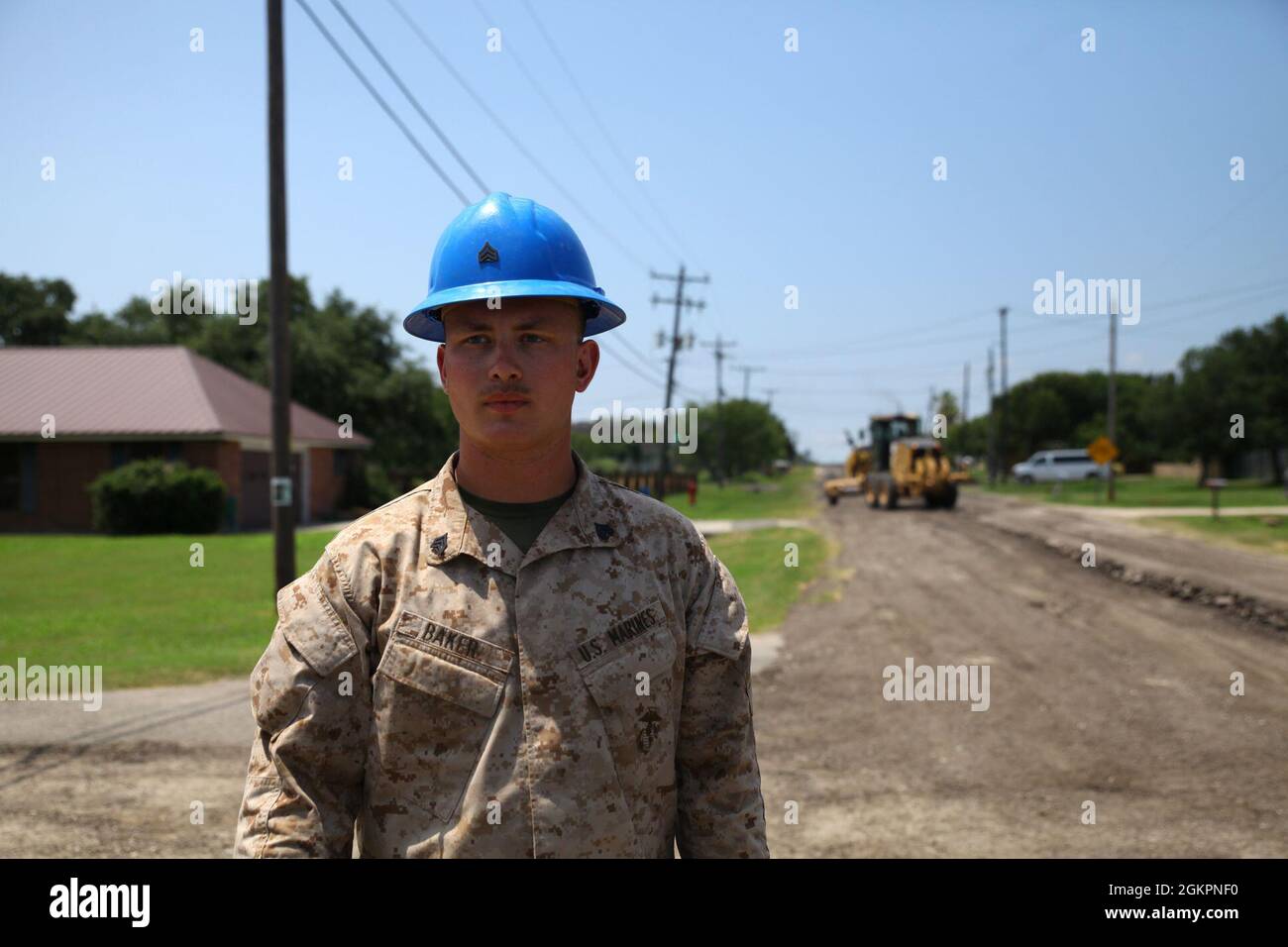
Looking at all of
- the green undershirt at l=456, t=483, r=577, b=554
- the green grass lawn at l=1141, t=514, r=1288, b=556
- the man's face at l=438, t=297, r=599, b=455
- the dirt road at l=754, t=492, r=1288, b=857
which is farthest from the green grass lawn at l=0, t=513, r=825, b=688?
the green grass lawn at l=1141, t=514, r=1288, b=556

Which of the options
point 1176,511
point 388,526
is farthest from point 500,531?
point 1176,511

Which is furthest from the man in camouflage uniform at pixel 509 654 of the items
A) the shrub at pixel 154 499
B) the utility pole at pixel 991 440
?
the utility pole at pixel 991 440

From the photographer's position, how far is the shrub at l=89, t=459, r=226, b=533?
27.4 meters

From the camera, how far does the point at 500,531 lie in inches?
81.2

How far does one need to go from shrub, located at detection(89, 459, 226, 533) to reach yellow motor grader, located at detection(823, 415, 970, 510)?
2250cm

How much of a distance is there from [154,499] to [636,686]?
93.7 feet

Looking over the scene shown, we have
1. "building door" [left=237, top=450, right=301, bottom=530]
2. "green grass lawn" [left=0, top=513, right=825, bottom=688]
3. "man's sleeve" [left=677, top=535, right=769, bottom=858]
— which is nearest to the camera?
"man's sleeve" [left=677, top=535, right=769, bottom=858]

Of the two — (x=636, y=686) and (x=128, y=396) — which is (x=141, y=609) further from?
(x=128, y=396)

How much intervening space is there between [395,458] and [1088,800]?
1696 inches

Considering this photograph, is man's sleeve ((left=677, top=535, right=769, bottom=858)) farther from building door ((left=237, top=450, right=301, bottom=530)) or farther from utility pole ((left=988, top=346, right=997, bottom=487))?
utility pole ((left=988, top=346, right=997, bottom=487))

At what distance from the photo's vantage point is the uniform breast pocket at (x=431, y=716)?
1933 millimetres

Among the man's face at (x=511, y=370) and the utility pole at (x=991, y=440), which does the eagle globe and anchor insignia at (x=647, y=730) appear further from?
the utility pole at (x=991, y=440)

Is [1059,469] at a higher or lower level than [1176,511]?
higher

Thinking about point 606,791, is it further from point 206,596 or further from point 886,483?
point 886,483
